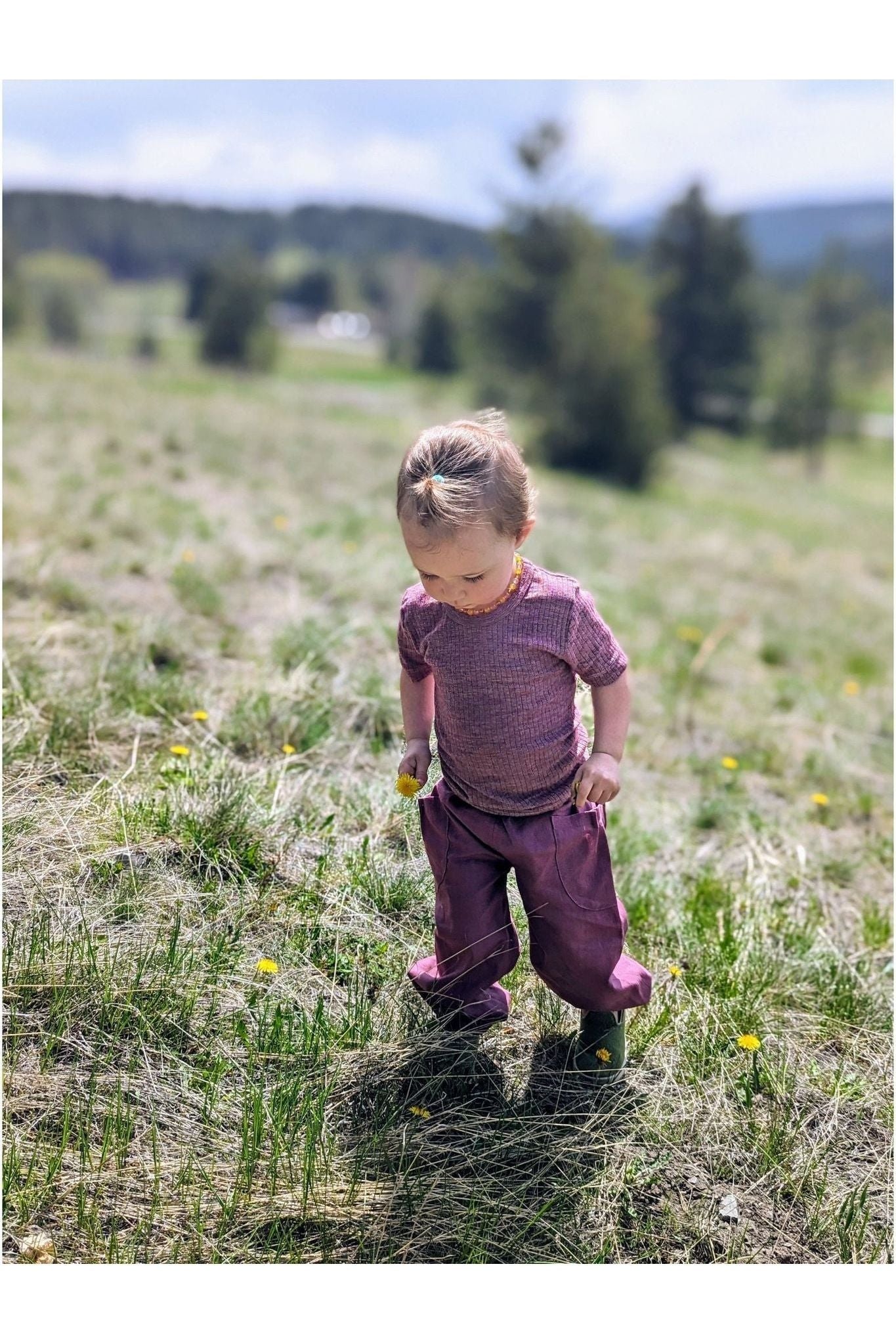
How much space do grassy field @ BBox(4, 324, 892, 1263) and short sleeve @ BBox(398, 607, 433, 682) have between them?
59 cm

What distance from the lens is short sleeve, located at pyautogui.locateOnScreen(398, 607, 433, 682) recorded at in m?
2.45

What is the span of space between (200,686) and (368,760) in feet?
2.48

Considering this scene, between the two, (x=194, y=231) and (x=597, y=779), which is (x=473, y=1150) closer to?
(x=597, y=779)

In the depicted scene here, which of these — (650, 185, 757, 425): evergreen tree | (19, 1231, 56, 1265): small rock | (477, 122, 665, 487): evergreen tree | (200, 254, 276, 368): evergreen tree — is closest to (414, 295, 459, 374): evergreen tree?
(200, 254, 276, 368): evergreen tree

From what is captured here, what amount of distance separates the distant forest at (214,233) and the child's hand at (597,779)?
89760mm

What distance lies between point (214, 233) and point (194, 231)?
361 centimetres

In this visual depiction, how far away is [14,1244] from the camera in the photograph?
2006 millimetres

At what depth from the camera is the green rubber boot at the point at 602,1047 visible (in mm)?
2482

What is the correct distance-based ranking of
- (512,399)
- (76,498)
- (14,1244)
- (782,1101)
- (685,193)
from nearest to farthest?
(14,1244) → (782,1101) → (76,498) → (512,399) → (685,193)

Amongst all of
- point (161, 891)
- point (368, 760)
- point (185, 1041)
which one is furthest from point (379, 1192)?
point (368, 760)

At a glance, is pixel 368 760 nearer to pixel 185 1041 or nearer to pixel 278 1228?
pixel 185 1041

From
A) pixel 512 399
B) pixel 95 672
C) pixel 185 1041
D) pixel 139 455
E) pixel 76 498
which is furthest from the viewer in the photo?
pixel 512 399

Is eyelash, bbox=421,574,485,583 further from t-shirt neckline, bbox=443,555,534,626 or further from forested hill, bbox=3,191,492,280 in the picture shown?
forested hill, bbox=3,191,492,280

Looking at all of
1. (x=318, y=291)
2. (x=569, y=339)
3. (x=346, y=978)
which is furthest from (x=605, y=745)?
(x=318, y=291)
